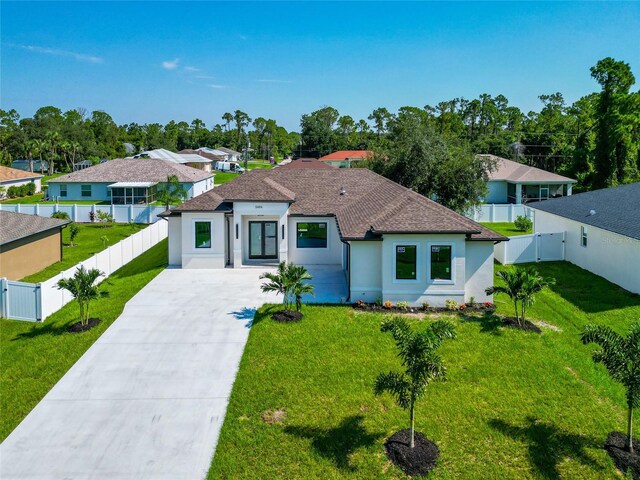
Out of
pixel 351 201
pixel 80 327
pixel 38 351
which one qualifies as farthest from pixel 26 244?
pixel 351 201

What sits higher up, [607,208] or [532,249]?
[607,208]

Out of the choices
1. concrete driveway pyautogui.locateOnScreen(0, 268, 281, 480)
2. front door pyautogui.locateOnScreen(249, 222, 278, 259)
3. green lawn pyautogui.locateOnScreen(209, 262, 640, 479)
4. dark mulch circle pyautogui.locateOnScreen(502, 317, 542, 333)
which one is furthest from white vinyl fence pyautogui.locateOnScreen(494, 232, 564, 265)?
concrete driveway pyautogui.locateOnScreen(0, 268, 281, 480)

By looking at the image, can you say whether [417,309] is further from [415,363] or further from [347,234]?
[415,363]

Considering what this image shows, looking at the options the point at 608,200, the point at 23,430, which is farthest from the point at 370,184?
the point at 23,430

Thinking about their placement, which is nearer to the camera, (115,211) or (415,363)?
(415,363)

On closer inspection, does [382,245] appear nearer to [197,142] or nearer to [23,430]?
[23,430]

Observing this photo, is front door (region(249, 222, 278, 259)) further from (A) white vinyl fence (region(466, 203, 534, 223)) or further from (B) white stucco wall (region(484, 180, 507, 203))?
(B) white stucco wall (region(484, 180, 507, 203))
